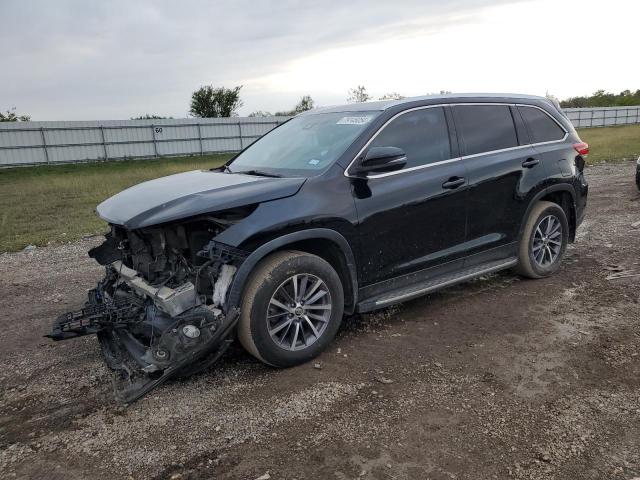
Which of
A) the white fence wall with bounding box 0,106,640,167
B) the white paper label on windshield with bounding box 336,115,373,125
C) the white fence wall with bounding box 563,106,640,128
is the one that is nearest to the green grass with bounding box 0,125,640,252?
the white fence wall with bounding box 0,106,640,167

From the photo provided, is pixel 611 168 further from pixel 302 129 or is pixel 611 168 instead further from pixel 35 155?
pixel 35 155

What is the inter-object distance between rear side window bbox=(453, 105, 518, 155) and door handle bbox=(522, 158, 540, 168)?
20 cm

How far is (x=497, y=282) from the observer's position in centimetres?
568

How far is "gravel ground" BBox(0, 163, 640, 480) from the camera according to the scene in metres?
2.79

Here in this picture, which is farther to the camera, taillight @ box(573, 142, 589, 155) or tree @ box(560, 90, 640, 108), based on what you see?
tree @ box(560, 90, 640, 108)

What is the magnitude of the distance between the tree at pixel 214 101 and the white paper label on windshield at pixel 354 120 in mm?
44858

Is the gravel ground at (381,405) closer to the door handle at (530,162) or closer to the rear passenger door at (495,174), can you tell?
the rear passenger door at (495,174)

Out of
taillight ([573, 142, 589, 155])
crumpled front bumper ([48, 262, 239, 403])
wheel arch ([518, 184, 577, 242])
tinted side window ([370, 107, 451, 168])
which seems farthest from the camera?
taillight ([573, 142, 589, 155])

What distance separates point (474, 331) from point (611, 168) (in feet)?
44.8

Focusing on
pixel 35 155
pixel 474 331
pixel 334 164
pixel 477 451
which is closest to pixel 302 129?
pixel 334 164

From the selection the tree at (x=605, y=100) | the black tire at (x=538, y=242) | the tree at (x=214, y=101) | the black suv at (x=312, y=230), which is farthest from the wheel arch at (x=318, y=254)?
the tree at (x=605, y=100)

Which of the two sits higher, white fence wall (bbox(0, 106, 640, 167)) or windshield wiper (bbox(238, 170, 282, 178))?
white fence wall (bbox(0, 106, 640, 167))

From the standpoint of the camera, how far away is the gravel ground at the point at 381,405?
2793 millimetres

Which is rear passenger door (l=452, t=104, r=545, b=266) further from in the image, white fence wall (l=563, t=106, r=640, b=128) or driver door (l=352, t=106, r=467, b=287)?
white fence wall (l=563, t=106, r=640, b=128)
